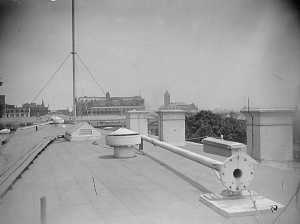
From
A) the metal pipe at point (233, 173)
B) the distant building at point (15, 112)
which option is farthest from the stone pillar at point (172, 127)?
the distant building at point (15, 112)

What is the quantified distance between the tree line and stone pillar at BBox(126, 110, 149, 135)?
1114 inches

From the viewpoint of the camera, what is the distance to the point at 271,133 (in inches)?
249

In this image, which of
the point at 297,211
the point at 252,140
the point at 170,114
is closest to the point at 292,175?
the point at 252,140

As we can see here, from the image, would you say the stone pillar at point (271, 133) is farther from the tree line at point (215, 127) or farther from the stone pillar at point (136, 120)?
the tree line at point (215, 127)

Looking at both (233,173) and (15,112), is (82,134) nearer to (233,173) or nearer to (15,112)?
(233,173)

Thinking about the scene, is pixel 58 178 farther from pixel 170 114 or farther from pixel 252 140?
pixel 170 114

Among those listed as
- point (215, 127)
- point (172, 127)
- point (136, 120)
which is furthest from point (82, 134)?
point (215, 127)

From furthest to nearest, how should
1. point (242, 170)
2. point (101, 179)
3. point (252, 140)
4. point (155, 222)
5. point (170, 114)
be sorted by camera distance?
1. point (170, 114)
2. point (252, 140)
3. point (101, 179)
4. point (242, 170)
5. point (155, 222)

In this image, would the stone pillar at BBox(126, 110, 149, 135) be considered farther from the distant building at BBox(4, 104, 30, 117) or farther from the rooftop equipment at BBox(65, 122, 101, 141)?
the distant building at BBox(4, 104, 30, 117)

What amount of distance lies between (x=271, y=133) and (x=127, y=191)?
139 inches

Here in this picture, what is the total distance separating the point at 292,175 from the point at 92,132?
8465mm

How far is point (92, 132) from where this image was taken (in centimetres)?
1224

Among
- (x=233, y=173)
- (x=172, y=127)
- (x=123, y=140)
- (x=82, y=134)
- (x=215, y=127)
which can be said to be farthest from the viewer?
(x=215, y=127)

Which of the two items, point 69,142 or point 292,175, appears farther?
point 69,142
